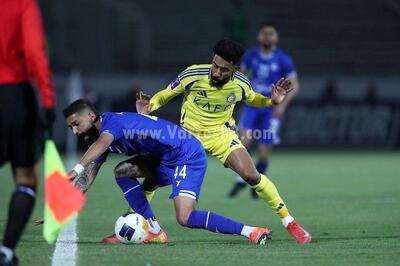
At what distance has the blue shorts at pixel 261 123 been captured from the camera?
13.4 meters

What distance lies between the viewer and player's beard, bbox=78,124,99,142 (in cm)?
783

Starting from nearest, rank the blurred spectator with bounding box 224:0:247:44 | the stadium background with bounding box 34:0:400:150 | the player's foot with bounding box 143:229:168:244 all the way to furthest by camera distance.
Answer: the player's foot with bounding box 143:229:168:244, the stadium background with bounding box 34:0:400:150, the blurred spectator with bounding box 224:0:247:44

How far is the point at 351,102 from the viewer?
77.0 feet

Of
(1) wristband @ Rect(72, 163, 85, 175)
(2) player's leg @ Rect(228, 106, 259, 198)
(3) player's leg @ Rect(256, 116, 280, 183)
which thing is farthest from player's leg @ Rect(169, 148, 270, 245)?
(2) player's leg @ Rect(228, 106, 259, 198)

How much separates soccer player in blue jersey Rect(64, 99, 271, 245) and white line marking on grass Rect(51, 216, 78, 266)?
477 millimetres

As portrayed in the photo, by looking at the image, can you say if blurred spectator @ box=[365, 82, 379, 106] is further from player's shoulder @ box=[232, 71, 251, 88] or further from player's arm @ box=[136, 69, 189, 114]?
player's arm @ box=[136, 69, 189, 114]

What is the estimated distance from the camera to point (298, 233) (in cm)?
820

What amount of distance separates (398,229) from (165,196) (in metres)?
4.94

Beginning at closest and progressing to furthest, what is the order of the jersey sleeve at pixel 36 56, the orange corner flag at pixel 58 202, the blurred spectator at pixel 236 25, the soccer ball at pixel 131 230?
the jersey sleeve at pixel 36 56 < the orange corner flag at pixel 58 202 < the soccer ball at pixel 131 230 < the blurred spectator at pixel 236 25

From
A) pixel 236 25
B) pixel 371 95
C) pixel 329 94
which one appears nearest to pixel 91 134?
pixel 236 25

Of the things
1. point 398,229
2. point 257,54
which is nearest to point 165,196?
point 257,54

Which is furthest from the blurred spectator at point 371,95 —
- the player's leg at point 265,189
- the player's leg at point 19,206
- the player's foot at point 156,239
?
the player's leg at point 19,206

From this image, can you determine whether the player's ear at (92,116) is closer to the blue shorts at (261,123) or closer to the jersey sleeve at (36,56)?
the jersey sleeve at (36,56)

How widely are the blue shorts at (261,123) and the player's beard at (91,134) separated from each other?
5.57m
